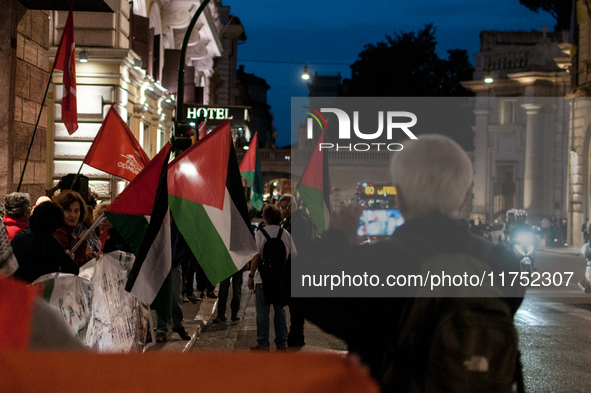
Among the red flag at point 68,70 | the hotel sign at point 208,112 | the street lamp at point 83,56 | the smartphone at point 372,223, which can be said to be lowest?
the smartphone at point 372,223

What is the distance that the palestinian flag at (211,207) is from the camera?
5078mm

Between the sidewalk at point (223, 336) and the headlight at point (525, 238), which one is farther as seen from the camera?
the headlight at point (525, 238)

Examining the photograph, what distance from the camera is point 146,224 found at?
5.51 m

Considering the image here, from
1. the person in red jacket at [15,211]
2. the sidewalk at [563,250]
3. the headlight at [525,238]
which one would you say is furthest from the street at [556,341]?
the sidewalk at [563,250]

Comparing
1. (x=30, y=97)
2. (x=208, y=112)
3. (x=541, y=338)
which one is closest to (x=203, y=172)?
(x=30, y=97)

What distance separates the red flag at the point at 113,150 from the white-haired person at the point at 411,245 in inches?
208

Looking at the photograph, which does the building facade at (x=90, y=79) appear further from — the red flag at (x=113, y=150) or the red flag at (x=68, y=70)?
the red flag at (x=113, y=150)

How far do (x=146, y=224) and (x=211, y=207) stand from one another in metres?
0.73

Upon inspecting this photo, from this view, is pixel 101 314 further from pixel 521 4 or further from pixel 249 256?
pixel 521 4

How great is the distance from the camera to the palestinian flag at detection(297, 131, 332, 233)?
8500mm

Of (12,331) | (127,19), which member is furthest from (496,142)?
(12,331)

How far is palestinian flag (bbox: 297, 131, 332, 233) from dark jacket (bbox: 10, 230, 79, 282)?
453 centimetres

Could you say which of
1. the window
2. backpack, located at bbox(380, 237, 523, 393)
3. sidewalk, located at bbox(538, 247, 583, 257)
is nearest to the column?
the window

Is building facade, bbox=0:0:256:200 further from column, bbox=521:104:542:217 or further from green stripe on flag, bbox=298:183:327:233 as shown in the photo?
column, bbox=521:104:542:217
